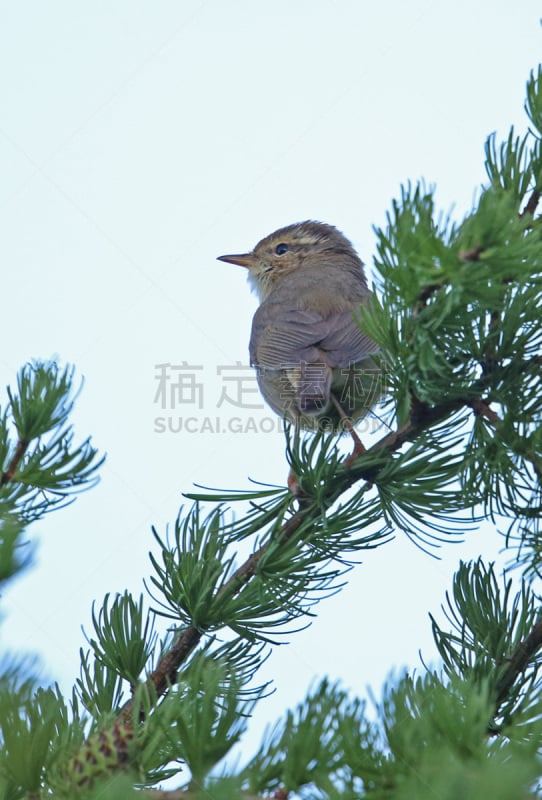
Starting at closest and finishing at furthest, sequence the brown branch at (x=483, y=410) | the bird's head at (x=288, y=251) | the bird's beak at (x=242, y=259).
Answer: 1. the brown branch at (x=483, y=410)
2. the bird's head at (x=288, y=251)
3. the bird's beak at (x=242, y=259)

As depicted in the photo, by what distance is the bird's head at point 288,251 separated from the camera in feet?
24.1

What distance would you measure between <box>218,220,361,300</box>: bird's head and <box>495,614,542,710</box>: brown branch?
17.1 feet

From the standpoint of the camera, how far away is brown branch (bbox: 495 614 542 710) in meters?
2.35

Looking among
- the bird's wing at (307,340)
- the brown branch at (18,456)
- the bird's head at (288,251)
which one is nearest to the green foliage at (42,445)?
the brown branch at (18,456)

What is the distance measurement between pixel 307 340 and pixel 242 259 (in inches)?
108

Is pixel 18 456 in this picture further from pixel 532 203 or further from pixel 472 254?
pixel 532 203

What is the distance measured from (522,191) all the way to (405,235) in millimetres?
616

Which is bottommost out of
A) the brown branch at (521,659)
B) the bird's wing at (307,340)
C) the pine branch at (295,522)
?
the brown branch at (521,659)

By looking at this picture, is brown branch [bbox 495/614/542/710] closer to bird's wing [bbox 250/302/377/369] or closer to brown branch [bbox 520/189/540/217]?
brown branch [bbox 520/189/540/217]

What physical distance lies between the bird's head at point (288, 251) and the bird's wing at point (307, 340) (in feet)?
5.51

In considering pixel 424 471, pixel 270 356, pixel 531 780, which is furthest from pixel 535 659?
pixel 270 356

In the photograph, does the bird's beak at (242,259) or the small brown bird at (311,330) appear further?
the bird's beak at (242,259)

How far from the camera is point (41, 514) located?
2.01 metres

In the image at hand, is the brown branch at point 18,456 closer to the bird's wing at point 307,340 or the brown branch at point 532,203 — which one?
the brown branch at point 532,203
